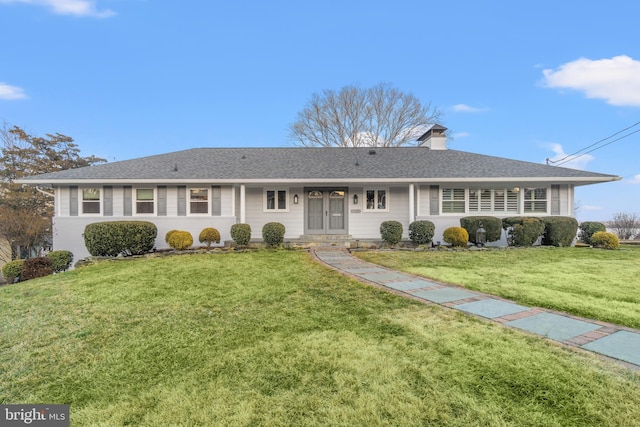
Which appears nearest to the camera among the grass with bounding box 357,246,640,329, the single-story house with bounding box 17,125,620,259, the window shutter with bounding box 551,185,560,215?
the grass with bounding box 357,246,640,329

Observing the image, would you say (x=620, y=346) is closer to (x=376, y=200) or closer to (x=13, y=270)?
(x=376, y=200)

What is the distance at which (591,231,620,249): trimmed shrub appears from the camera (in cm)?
1136

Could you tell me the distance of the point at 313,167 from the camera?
13.2 metres

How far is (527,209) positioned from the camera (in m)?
12.6

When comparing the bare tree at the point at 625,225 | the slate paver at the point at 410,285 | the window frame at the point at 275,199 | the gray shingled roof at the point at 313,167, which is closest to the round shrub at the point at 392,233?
the gray shingled roof at the point at 313,167

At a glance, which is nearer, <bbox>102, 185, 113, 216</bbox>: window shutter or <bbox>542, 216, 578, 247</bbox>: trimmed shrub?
<bbox>542, 216, 578, 247</bbox>: trimmed shrub

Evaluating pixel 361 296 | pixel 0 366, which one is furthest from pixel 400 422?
pixel 0 366

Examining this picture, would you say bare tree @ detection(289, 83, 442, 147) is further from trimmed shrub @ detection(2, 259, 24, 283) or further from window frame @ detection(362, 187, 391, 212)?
trimmed shrub @ detection(2, 259, 24, 283)

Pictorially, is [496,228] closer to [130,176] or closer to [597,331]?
[597,331]

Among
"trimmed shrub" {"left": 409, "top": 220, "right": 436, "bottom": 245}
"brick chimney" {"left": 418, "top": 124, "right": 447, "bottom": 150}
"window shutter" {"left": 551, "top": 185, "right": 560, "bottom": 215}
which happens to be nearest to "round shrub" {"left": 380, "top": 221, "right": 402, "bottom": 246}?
"trimmed shrub" {"left": 409, "top": 220, "right": 436, "bottom": 245}

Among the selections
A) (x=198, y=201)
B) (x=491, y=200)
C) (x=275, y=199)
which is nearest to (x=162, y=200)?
(x=198, y=201)

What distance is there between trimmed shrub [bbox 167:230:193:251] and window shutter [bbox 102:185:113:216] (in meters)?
3.26

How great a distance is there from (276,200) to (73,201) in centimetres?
A: 822

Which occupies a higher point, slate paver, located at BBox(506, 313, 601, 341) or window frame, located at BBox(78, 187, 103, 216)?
window frame, located at BBox(78, 187, 103, 216)
